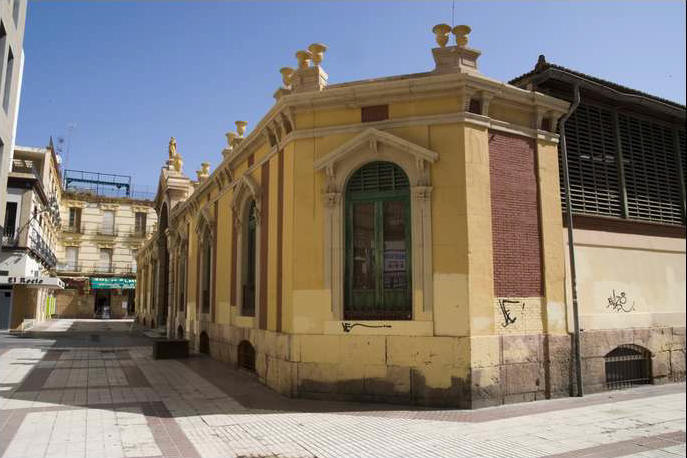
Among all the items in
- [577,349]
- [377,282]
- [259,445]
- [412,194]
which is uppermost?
[412,194]

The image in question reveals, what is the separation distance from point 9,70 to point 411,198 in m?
12.5

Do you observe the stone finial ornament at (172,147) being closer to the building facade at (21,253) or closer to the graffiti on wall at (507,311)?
the building facade at (21,253)

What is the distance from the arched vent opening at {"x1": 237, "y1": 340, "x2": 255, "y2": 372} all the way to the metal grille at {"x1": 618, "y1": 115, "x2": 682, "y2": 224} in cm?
962

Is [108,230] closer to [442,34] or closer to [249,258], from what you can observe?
[249,258]

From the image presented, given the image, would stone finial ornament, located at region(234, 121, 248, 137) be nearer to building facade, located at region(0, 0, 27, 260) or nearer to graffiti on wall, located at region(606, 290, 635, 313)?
building facade, located at region(0, 0, 27, 260)

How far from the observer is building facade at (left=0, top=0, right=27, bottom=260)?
1362 centimetres

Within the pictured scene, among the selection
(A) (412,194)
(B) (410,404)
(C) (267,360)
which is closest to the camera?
(B) (410,404)

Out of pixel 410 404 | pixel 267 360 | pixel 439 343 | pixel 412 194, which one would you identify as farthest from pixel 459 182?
pixel 267 360

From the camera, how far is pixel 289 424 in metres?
7.71

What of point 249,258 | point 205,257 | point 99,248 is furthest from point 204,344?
point 99,248

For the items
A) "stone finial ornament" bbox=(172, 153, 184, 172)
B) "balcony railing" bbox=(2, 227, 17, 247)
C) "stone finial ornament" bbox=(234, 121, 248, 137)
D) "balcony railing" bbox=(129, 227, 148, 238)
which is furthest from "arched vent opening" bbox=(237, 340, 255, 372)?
"balcony railing" bbox=(129, 227, 148, 238)

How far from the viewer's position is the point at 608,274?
441 inches

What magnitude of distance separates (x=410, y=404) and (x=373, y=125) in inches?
201

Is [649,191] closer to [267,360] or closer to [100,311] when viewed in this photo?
[267,360]
